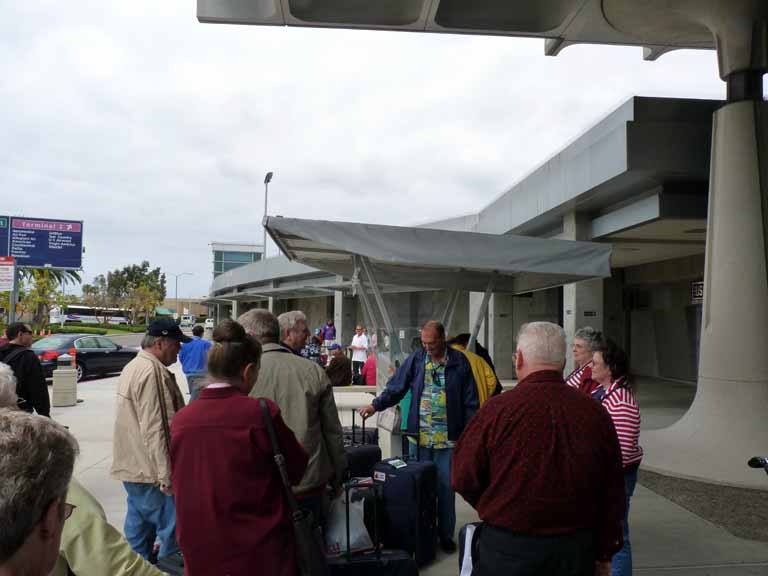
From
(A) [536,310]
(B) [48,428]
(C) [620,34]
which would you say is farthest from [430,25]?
(A) [536,310]

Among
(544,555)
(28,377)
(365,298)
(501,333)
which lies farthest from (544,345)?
(501,333)

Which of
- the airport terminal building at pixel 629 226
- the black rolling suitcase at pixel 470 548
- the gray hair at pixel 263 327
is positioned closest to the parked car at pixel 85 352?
the airport terminal building at pixel 629 226

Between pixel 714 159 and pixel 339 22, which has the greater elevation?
pixel 339 22

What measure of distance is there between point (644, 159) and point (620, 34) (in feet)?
6.62

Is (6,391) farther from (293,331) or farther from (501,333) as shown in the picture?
(501,333)

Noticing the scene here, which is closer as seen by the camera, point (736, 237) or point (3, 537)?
point (3, 537)

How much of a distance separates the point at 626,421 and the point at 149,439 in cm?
289

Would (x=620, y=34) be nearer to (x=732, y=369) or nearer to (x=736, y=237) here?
(x=736, y=237)

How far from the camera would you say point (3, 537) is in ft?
3.50

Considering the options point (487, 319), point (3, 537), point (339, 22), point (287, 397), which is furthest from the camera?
point (487, 319)

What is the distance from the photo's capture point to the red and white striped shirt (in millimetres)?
3650

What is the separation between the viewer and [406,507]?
4.31 metres

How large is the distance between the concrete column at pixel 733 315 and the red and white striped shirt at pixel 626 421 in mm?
4577

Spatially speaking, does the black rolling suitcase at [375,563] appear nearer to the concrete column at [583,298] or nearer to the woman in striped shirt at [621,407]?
the woman in striped shirt at [621,407]
